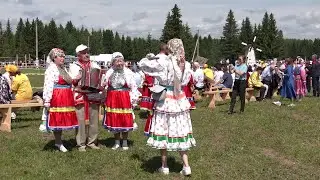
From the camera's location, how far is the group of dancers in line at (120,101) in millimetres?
7078

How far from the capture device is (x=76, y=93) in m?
8.77

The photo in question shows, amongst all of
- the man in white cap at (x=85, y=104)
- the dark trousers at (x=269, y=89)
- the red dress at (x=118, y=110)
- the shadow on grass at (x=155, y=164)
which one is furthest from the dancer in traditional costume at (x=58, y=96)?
the dark trousers at (x=269, y=89)

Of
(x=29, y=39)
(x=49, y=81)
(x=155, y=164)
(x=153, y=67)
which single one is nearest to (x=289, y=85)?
(x=155, y=164)

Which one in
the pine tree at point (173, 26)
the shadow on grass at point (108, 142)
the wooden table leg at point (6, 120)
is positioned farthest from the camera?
the pine tree at point (173, 26)

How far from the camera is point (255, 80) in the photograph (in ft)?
62.4

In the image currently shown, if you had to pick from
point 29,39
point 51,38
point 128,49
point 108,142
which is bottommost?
point 108,142

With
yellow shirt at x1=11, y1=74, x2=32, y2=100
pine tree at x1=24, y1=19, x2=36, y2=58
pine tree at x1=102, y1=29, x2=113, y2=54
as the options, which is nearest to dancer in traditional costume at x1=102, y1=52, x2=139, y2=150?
yellow shirt at x1=11, y1=74, x2=32, y2=100

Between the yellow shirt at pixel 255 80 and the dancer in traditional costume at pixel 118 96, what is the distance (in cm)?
1061

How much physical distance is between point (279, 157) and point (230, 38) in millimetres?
101020

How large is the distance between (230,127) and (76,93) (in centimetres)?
488

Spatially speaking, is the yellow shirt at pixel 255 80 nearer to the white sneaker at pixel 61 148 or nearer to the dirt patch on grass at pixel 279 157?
the dirt patch on grass at pixel 279 157

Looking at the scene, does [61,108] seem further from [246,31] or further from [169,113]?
[246,31]

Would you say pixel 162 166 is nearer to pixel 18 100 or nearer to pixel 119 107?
pixel 119 107

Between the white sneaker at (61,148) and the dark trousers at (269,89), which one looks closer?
the white sneaker at (61,148)
